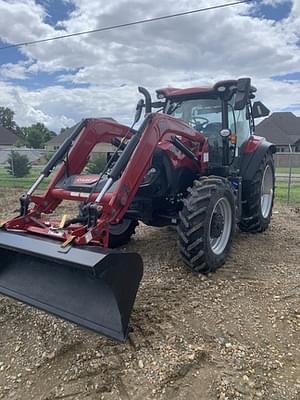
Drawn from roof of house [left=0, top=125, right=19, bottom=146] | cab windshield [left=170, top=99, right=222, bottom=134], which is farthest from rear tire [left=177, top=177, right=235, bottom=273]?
roof of house [left=0, top=125, right=19, bottom=146]

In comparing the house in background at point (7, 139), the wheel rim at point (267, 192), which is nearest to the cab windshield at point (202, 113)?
the wheel rim at point (267, 192)

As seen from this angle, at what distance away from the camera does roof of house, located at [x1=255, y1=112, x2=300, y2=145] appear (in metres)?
40.8

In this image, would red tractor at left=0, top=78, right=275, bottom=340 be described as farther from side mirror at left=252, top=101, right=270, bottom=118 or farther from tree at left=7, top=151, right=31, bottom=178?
tree at left=7, top=151, right=31, bottom=178

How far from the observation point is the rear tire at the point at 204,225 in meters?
4.05

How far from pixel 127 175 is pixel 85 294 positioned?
115 cm

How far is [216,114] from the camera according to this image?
5.44 metres

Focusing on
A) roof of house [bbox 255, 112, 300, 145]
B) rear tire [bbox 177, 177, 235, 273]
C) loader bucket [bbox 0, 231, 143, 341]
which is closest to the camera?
loader bucket [bbox 0, 231, 143, 341]

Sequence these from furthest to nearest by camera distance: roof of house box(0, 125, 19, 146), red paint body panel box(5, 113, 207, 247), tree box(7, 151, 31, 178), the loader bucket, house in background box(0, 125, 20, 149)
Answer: roof of house box(0, 125, 19, 146) → house in background box(0, 125, 20, 149) → tree box(7, 151, 31, 178) → red paint body panel box(5, 113, 207, 247) → the loader bucket

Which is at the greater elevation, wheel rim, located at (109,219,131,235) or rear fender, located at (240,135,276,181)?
rear fender, located at (240,135,276,181)

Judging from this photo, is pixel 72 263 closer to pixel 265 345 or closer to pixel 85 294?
pixel 85 294

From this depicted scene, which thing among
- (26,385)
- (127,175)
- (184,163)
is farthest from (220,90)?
(26,385)

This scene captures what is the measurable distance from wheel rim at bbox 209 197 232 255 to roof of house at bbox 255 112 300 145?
124ft

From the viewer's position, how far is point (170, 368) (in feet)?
8.91

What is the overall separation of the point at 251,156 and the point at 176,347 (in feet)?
12.4
